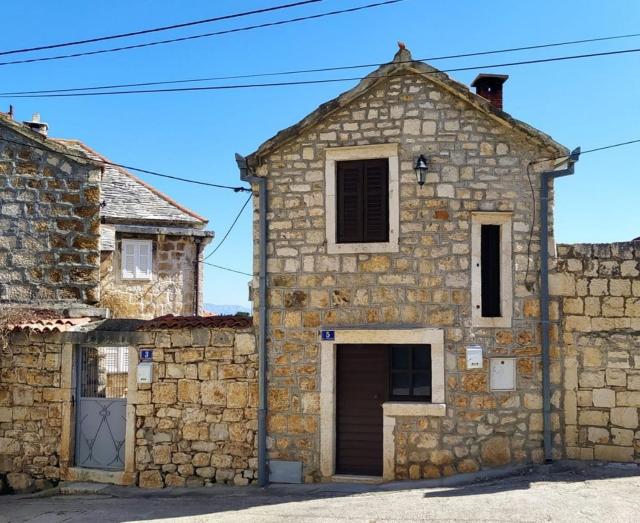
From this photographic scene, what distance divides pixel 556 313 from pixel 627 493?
2.48 metres

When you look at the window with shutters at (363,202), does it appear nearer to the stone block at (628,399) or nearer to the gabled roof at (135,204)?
the stone block at (628,399)

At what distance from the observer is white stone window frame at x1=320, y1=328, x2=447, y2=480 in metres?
8.56

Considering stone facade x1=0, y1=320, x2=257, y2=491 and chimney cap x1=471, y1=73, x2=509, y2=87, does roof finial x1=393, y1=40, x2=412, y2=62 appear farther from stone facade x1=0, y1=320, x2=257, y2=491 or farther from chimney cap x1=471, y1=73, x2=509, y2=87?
stone facade x1=0, y1=320, x2=257, y2=491

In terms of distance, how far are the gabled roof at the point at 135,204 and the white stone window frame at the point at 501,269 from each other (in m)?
9.83

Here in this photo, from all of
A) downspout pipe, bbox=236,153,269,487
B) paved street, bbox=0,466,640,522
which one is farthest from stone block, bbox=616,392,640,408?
downspout pipe, bbox=236,153,269,487

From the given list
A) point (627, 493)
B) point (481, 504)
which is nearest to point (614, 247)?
point (627, 493)

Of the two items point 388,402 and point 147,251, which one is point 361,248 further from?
point 147,251

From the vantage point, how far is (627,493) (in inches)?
285

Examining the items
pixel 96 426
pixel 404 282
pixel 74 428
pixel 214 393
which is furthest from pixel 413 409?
pixel 74 428

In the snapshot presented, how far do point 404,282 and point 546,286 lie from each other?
79.4 inches

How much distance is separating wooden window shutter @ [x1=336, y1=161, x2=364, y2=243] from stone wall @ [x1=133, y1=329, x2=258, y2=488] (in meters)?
2.10

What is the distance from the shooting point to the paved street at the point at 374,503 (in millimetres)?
6805

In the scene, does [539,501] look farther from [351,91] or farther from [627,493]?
[351,91]

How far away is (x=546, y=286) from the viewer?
858cm
